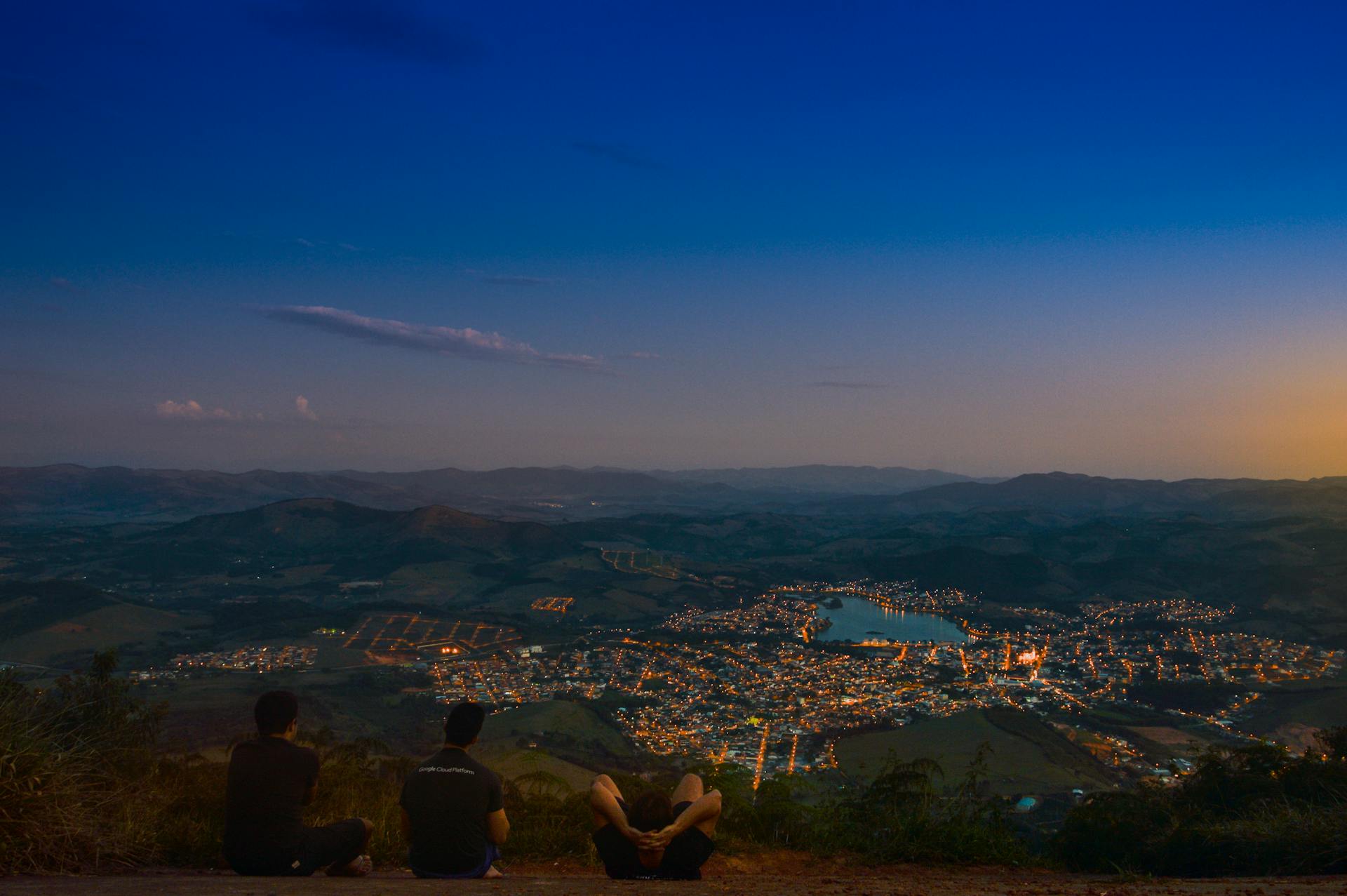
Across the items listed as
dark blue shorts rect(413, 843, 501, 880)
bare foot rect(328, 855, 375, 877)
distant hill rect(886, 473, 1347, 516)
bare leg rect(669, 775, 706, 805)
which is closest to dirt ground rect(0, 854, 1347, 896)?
dark blue shorts rect(413, 843, 501, 880)

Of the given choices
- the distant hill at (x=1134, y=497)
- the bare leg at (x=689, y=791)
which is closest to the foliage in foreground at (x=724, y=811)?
the bare leg at (x=689, y=791)

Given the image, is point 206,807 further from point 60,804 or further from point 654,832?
point 654,832

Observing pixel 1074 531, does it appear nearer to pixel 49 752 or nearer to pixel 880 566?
pixel 880 566

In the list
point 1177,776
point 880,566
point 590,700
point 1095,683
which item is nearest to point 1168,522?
point 880,566

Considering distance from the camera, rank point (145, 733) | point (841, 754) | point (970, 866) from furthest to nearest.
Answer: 1. point (841, 754)
2. point (145, 733)
3. point (970, 866)

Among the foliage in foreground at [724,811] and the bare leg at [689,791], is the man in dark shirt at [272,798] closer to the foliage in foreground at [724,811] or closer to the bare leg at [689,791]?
the foliage in foreground at [724,811]

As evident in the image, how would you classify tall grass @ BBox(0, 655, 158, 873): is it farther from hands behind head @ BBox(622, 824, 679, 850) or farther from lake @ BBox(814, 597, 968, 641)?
lake @ BBox(814, 597, 968, 641)
